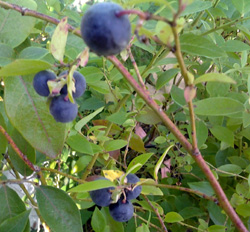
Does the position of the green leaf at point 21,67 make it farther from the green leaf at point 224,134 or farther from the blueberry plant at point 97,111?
the green leaf at point 224,134

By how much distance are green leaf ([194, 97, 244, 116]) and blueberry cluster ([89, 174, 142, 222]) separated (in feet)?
0.71

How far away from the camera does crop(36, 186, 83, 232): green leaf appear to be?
64cm

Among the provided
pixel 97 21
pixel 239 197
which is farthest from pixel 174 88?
pixel 97 21

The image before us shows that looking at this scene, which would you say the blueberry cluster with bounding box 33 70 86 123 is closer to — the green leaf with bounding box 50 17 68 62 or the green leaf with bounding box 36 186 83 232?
Result: the green leaf with bounding box 50 17 68 62

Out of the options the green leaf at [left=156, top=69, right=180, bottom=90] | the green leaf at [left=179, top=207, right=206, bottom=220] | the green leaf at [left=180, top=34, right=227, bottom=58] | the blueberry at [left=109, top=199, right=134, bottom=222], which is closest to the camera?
the green leaf at [left=180, top=34, right=227, bottom=58]

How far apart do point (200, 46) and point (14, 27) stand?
14.5 inches

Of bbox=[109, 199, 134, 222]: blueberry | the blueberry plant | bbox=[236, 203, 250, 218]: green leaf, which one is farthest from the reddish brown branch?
bbox=[236, 203, 250, 218]: green leaf

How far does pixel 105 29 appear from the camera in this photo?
32 centimetres

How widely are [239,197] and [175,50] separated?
68 cm

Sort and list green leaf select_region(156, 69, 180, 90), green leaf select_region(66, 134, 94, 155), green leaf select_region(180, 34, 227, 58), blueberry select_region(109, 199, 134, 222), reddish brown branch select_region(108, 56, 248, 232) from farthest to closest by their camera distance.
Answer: green leaf select_region(156, 69, 180, 90) → green leaf select_region(66, 134, 94, 155) → blueberry select_region(109, 199, 134, 222) → green leaf select_region(180, 34, 227, 58) → reddish brown branch select_region(108, 56, 248, 232)

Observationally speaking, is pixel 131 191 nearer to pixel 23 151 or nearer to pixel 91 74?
pixel 23 151

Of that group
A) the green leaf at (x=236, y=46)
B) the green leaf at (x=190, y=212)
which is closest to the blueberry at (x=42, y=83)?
the green leaf at (x=236, y=46)

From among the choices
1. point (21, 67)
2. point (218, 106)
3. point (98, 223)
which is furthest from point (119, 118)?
point (21, 67)

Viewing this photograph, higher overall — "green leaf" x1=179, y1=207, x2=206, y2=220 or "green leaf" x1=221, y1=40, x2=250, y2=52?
"green leaf" x1=221, y1=40, x2=250, y2=52
